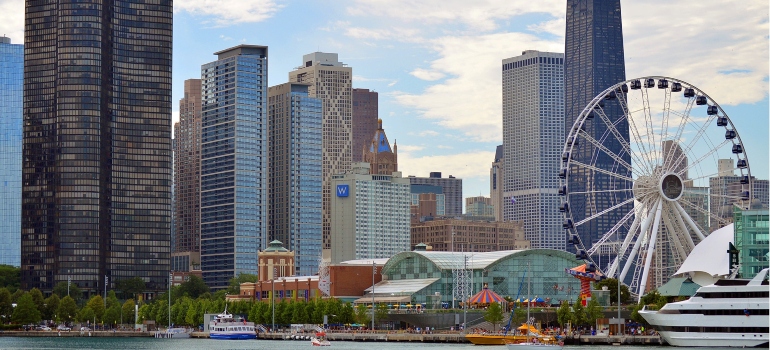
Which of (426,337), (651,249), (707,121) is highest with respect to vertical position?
(707,121)

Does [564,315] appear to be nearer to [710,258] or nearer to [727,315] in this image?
[710,258]

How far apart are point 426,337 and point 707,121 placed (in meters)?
48.8

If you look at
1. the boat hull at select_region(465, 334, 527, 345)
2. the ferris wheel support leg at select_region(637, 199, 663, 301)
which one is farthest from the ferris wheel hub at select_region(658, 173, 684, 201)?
the boat hull at select_region(465, 334, 527, 345)

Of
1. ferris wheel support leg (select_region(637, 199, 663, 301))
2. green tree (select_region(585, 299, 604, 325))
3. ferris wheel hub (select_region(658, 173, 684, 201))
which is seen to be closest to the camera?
ferris wheel hub (select_region(658, 173, 684, 201))

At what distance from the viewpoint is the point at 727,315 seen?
458 feet

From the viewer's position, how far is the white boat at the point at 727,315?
138m

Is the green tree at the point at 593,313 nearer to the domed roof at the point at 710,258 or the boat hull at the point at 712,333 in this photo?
the domed roof at the point at 710,258

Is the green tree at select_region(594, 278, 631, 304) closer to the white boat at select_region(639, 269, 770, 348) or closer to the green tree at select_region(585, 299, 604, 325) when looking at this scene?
the green tree at select_region(585, 299, 604, 325)

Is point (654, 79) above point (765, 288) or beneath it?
above

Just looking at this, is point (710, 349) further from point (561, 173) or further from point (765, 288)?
point (561, 173)

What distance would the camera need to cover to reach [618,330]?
168875 millimetres

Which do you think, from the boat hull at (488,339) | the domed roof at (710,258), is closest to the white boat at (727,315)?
the domed roof at (710,258)

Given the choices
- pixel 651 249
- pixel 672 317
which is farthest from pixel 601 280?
pixel 672 317

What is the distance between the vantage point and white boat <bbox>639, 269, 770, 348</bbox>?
138 meters
